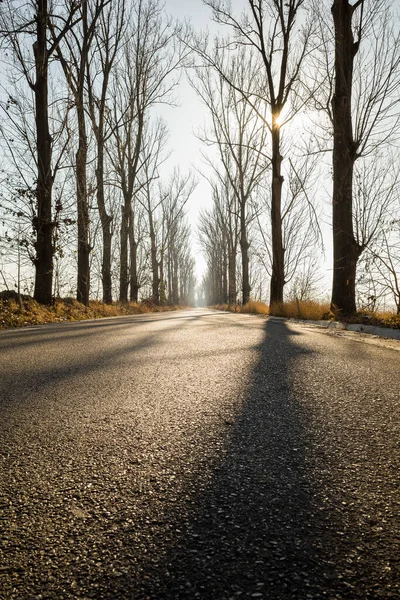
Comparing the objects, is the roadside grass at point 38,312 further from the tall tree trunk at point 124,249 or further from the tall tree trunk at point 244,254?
the tall tree trunk at point 244,254

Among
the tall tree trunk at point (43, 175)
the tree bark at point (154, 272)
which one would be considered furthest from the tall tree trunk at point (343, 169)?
the tree bark at point (154, 272)

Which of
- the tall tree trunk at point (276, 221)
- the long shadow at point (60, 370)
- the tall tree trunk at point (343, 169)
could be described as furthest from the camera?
the tall tree trunk at point (276, 221)

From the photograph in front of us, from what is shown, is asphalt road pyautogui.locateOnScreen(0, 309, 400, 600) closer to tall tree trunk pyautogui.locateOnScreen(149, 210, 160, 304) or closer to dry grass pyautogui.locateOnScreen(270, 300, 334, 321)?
dry grass pyautogui.locateOnScreen(270, 300, 334, 321)

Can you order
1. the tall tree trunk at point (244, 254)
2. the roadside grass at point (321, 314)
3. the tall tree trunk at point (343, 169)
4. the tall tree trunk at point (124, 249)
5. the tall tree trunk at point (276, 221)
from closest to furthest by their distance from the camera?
the roadside grass at point (321, 314), the tall tree trunk at point (343, 169), the tall tree trunk at point (276, 221), the tall tree trunk at point (124, 249), the tall tree trunk at point (244, 254)

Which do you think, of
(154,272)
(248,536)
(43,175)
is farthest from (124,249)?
(248,536)

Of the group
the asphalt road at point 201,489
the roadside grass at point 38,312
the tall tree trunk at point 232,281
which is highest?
the tall tree trunk at point 232,281

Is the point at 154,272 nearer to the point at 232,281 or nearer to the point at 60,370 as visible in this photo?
the point at 232,281

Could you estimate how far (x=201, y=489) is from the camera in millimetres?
1089

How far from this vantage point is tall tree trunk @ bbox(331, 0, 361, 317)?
7.56 metres

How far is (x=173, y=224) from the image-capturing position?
35719mm

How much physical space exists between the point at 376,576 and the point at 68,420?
1295 mm

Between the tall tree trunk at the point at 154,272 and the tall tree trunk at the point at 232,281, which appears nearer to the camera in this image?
the tall tree trunk at the point at 232,281

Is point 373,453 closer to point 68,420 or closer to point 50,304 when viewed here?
point 68,420

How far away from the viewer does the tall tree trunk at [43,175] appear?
986 cm
